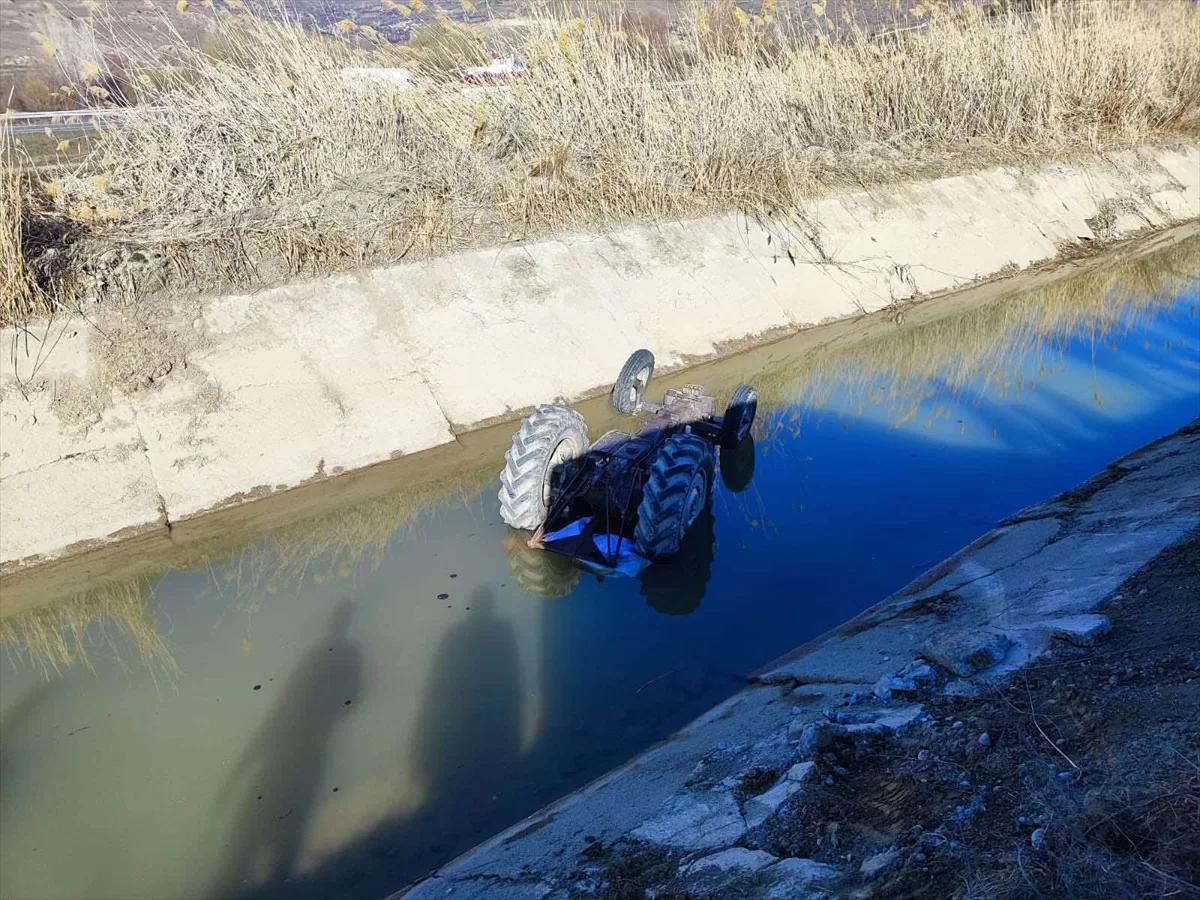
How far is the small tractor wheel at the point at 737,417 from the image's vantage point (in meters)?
7.66

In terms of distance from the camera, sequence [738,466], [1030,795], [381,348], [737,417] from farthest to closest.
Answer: [381,348] < [738,466] < [737,417] < [1030,795]

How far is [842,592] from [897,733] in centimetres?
249

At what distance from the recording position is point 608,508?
6.31 meters

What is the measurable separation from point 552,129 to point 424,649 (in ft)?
24.7

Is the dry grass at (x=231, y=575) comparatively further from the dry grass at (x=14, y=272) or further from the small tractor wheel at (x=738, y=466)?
the dry grass at (x=14, y=272)

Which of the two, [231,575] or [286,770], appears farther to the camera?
[231,575]

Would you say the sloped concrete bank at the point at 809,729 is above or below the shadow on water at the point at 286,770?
below

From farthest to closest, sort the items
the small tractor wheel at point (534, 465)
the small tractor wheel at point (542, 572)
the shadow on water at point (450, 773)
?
the small tractor wheel at point (534, 465), the small tractor wheel at point (542, 572), the shadow on water at point (450, 773)

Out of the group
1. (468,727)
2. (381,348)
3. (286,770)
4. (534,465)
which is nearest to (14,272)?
(381,348)

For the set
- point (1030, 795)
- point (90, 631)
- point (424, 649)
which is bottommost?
point (1030, 795)

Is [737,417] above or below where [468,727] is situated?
above

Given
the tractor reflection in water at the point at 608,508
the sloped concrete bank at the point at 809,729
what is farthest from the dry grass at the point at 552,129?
the sloped concrete bank at the point at 809,729

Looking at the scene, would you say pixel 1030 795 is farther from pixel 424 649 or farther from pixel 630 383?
pixel 630 383

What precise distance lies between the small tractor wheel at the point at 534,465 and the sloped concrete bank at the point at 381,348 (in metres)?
2.06
